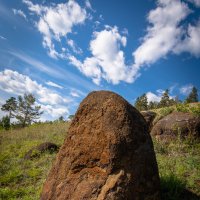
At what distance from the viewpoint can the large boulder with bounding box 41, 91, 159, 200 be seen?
367 centimetres

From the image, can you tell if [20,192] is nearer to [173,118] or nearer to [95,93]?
[95,93]

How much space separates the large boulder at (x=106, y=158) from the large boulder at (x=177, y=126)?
5.96 metres

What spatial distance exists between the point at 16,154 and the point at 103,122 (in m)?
9.42

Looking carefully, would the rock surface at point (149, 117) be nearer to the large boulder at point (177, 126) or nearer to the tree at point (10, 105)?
the large boulder at point (177, 126)

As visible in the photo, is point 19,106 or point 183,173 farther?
point 19,106

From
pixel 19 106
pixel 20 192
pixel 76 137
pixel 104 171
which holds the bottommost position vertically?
pixel 20 192

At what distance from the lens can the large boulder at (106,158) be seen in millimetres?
3666

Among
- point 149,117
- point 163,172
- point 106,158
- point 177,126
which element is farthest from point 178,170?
point 149,117

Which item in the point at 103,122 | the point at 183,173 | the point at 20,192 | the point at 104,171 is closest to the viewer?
the point at 104,171

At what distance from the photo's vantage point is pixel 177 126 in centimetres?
976

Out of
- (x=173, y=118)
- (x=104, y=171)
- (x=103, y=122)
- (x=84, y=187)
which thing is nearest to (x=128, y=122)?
(x=103, y=122)

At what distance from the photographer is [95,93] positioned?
460cm

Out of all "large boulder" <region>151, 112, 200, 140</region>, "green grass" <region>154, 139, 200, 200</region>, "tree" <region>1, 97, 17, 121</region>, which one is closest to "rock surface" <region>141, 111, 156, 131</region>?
"large boulder" <region>151, 112, 200, 140</region>

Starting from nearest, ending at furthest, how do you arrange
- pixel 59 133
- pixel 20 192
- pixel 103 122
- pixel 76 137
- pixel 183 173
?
1. pixel 103 122
2. pixel 76 137
3. pixel 183 173
4. pixel 20 192
5. pixel 59 133
